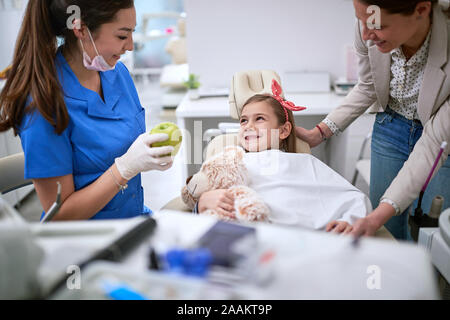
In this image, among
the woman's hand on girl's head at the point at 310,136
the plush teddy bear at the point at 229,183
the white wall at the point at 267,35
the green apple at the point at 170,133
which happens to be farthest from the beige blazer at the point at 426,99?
the white wall at the point at 267,35

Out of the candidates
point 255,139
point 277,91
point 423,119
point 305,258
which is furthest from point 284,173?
point 305,258

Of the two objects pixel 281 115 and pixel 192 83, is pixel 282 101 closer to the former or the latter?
pixel 281 115

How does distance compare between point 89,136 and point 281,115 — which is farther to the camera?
point 281,115

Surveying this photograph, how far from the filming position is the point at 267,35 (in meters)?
2.72

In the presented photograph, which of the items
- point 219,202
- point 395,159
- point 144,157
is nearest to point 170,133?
point 144,157

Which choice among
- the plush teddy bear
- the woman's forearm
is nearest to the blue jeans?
the plush teddy bear

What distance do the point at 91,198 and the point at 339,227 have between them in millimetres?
726

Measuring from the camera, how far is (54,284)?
0.58 metres

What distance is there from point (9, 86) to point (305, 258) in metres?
0.98

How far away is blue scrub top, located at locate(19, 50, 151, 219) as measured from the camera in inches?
42.8

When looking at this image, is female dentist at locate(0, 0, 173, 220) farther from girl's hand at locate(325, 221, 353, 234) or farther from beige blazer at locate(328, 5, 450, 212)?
beige blazer at locate(328, 5, 450, 212)

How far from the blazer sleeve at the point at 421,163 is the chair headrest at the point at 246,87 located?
26.8 inches

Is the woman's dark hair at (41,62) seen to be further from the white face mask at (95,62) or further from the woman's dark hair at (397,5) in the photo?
the woman's dark hair at (397,5)

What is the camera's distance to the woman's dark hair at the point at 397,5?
1066 mm
